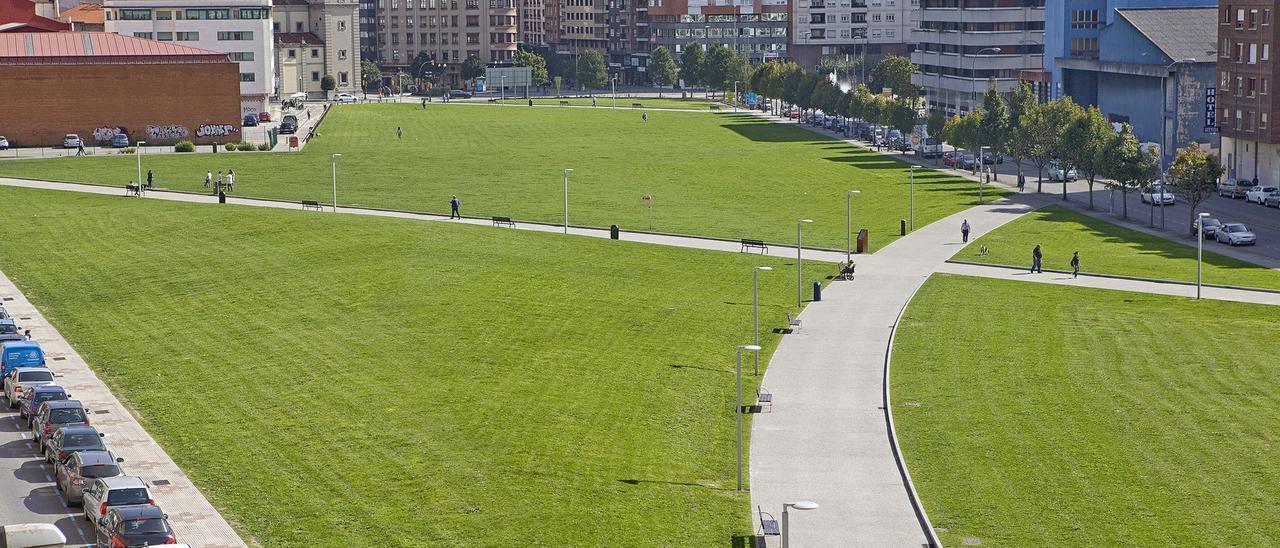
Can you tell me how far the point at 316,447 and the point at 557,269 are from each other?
3420 cm

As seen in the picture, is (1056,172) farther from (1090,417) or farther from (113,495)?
(113,495)

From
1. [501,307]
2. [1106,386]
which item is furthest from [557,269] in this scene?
[1106,386]

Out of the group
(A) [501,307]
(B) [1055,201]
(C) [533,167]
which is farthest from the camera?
(C) [533,167]

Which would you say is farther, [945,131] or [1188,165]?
[945,131]

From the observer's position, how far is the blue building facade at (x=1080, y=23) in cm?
16612

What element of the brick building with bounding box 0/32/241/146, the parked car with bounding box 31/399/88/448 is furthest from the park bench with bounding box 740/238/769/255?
the brick building with bounding box 0/32/241/146

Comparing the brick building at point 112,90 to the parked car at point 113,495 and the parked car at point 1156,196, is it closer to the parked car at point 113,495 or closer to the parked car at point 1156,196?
the parked car at point 1156,196

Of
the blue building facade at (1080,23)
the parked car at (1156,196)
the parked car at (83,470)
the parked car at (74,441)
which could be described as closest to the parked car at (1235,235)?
the parked car at (1156,196)

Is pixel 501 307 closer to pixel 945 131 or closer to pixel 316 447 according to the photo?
pixel 316 447

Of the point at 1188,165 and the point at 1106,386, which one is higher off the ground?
the point at 1188,165

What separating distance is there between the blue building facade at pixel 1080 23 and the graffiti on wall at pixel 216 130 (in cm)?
8446

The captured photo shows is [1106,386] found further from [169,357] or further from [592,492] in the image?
[169,357]

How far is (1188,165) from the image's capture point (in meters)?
100

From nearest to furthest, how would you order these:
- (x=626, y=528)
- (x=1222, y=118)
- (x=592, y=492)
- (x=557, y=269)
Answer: (x=626, y=528) → (x=592, y=492) → (x=557, y=269) → (x=1222, y=118)
